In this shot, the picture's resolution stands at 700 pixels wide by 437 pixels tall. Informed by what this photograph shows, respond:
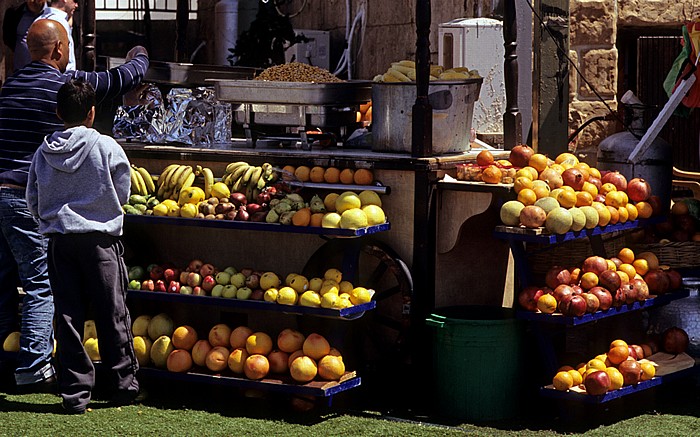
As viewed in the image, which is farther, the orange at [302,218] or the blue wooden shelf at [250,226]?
the orange at [302,218]

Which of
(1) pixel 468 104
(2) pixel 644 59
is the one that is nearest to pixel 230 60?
(2) pixel 644 59

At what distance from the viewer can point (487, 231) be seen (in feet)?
24.2

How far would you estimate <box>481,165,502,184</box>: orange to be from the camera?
271 inches

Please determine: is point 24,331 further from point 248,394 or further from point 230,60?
point 230,60

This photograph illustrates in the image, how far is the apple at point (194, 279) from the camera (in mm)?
7156

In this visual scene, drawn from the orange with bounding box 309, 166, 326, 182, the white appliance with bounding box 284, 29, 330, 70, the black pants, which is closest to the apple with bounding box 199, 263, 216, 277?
the black pants

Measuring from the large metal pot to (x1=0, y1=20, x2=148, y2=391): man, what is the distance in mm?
1608

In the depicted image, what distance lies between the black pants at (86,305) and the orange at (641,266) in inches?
113

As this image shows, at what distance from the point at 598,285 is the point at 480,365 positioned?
772 mm

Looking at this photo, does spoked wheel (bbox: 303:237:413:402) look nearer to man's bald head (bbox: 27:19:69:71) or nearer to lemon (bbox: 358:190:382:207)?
lemon (bbox: 358:190:382:207)

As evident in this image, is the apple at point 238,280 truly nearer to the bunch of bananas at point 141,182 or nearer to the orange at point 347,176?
the orange at point 347,176

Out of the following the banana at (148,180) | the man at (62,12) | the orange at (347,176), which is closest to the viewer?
the orange at (347,176)

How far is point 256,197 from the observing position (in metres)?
7.17

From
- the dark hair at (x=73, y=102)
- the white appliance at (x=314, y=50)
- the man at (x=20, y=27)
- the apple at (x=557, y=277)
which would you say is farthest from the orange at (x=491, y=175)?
the white appliance at (x=314, y=50)
